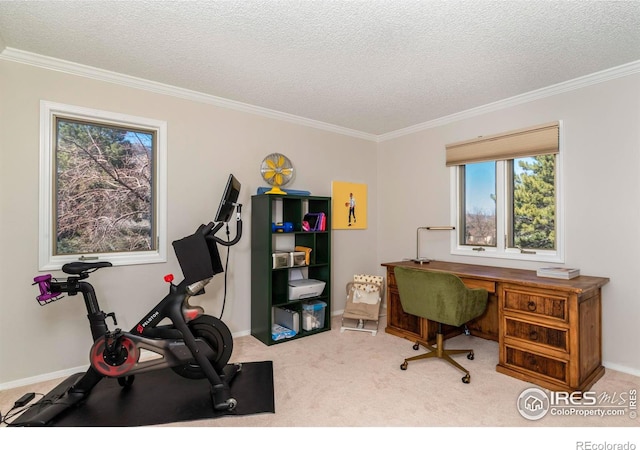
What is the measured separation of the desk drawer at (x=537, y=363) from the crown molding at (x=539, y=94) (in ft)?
7.46

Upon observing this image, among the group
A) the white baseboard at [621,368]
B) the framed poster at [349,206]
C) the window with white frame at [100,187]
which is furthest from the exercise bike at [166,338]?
the white baseboard at [621,368]

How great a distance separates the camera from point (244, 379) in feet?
8.16

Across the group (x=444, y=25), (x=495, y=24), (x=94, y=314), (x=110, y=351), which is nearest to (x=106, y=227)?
(x=94, y=314)

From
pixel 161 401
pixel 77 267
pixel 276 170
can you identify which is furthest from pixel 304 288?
pixel 77 267

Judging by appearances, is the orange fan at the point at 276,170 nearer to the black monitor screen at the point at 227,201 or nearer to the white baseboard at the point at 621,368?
the black monitor screen at the point at 227,201

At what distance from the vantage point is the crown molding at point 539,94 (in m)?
2.58

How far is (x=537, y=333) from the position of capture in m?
2.47

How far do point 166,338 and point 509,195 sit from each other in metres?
3.38

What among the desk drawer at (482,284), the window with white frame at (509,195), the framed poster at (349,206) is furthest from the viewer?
the framed poster at (349,206)

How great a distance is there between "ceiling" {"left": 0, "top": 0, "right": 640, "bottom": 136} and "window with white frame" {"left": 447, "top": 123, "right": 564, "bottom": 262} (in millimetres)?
517

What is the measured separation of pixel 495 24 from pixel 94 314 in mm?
3196

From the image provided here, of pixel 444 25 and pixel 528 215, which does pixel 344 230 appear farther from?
pixel 444 25

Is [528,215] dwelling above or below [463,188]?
below
